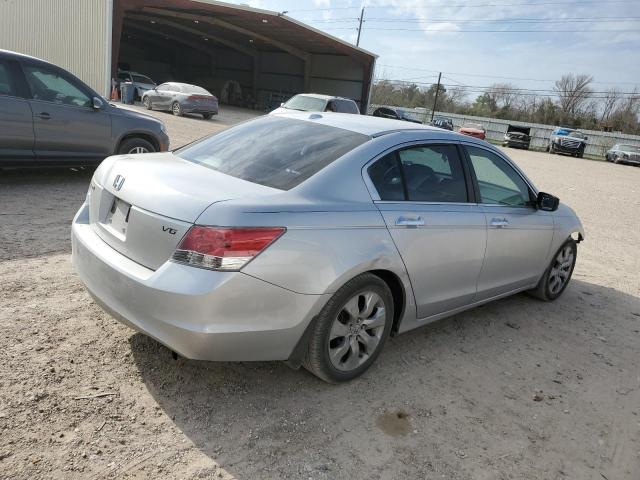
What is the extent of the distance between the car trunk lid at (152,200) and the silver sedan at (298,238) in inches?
0.4

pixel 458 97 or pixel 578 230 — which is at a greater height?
pixel 458 97

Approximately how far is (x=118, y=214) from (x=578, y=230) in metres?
4.59

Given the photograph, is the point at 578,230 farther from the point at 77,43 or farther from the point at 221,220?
the point at 77,43

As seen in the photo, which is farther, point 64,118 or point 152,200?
point 64,118

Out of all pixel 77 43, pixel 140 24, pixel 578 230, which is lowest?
pixel 578 230

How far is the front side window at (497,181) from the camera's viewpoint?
4223 mm

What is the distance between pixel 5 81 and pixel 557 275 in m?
6.92

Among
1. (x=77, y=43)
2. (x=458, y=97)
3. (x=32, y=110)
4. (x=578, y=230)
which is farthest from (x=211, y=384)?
(x=458, y=97)

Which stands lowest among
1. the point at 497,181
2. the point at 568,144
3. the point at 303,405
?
the point at 303,405

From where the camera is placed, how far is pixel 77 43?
24797 mm

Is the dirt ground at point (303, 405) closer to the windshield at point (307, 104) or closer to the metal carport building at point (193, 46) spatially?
the windshield at point (307, 104)

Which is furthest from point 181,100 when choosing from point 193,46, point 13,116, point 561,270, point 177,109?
point 193,46

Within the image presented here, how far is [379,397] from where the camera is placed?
3.30m

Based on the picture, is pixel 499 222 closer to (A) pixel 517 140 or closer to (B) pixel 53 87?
(B) pixel 53 87
